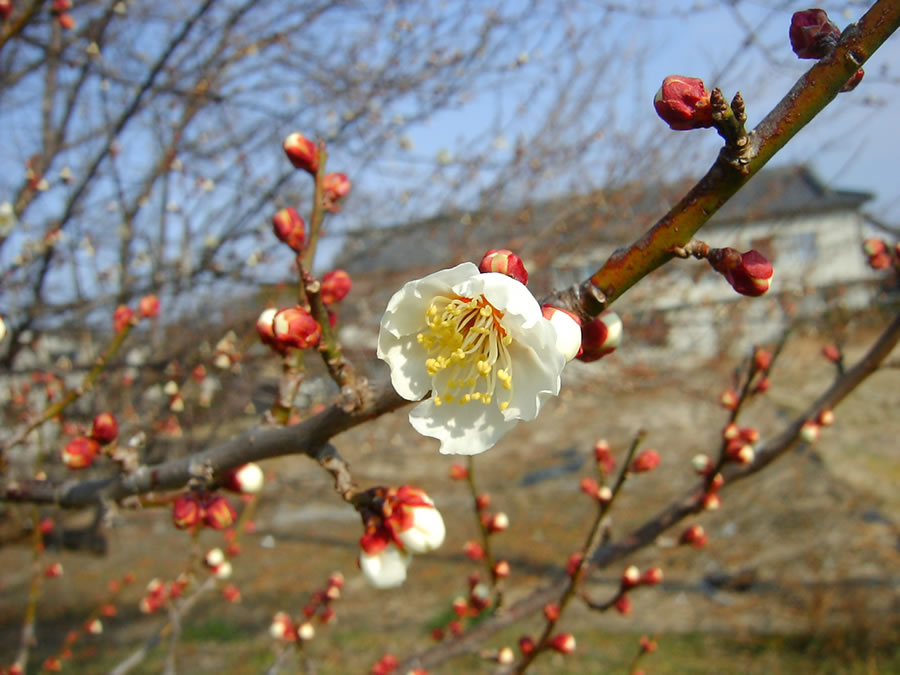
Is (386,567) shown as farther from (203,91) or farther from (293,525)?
(293,525)

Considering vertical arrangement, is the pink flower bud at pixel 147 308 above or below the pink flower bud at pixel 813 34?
below

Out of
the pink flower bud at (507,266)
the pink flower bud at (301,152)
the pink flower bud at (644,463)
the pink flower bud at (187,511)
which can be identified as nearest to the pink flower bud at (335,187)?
the pink flower bud at (301,152)

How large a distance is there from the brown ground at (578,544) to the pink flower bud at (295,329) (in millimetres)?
4969

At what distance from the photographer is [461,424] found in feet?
3.29

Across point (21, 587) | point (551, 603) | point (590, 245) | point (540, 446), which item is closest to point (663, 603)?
point (590, 245)

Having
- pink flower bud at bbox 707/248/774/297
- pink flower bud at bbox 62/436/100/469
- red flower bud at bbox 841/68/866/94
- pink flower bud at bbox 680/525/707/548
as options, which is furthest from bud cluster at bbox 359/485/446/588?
pink flower bud at bbox 680/525/707/548

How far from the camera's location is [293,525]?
10016mm

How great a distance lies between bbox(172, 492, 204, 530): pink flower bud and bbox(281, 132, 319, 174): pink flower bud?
68 centimetres

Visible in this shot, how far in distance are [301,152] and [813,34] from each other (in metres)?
0.88

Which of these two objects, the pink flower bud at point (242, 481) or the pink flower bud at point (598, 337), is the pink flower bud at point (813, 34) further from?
the pink flower bud at point (242, 481)

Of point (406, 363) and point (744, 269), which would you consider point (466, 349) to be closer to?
point (406, 363)

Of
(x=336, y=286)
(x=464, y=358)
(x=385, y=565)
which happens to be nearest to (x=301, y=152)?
(x=336, y=286)

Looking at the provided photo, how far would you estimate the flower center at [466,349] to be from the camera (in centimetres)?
101

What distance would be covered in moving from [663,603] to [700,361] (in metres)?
5.73
